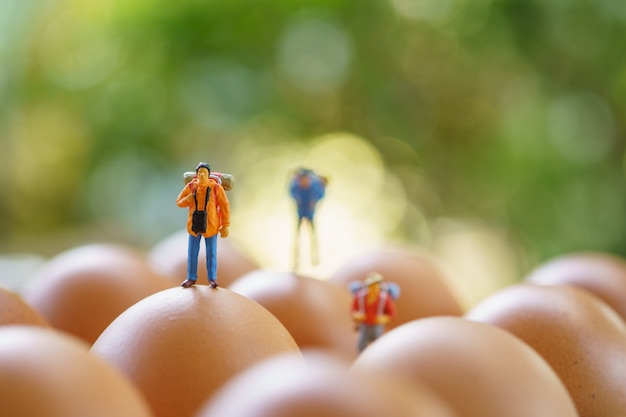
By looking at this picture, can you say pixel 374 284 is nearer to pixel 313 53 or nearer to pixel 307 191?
pixel 307 191

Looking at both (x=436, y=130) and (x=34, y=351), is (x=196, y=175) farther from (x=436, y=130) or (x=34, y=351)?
(x=436, y=130)

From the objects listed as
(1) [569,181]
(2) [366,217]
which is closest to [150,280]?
(2) [366,217]

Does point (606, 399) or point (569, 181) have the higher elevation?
point (569, 181)

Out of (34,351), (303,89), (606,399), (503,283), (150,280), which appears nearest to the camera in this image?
(34,351)

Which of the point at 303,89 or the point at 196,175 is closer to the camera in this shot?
the point at 196,175

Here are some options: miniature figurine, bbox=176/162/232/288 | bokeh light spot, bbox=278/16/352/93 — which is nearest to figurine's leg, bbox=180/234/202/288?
miniature figurine, bbox=176/162/232/288

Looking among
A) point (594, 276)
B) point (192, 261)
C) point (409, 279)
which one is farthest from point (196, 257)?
point (594, 276)

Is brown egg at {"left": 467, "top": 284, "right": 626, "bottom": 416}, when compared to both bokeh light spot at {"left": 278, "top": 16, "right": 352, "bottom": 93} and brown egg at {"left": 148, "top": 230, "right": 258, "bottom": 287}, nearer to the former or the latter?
brown egg at {"left": 148, "top": 230, "right": 258, "bottom": 287}
